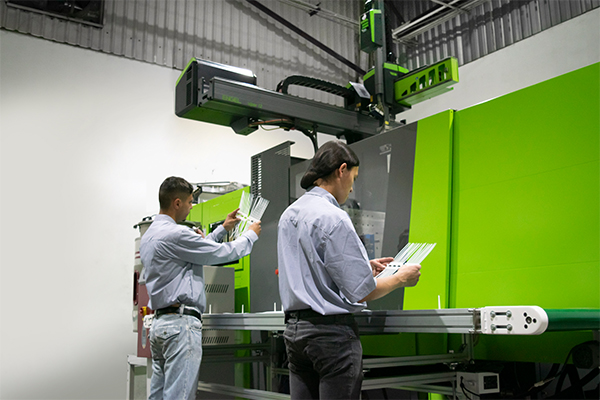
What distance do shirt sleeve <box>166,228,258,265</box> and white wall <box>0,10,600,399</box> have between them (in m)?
2.88

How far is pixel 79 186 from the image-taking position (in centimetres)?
551

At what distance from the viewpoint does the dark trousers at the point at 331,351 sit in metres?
1.76

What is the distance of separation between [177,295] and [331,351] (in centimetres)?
142

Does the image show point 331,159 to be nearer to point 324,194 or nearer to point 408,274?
point 324,194

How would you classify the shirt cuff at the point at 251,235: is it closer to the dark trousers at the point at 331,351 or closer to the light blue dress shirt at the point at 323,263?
the light blue dress shirt at the point at 323,263

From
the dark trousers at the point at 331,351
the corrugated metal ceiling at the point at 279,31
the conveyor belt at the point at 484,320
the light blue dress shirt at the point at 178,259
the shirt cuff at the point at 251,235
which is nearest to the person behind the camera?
the conveyor belt at the point at 484,320

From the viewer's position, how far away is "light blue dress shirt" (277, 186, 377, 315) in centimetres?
180

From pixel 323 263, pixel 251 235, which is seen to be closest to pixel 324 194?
pixel 323 263

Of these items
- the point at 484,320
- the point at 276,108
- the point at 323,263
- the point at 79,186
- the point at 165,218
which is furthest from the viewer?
the point at 79,186

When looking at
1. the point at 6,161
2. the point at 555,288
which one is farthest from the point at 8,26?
the point at 555,288

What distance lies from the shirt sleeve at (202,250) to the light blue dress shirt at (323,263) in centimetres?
109

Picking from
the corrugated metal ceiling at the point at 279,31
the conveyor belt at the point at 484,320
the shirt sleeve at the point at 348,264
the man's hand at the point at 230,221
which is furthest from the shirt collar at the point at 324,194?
the corrugated metal ceiling at the point at 279,31

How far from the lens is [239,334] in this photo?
4543 millimetres

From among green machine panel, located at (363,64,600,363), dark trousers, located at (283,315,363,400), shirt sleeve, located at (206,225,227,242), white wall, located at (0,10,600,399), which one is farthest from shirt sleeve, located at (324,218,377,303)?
white wall, located at (0,10,600,399)
